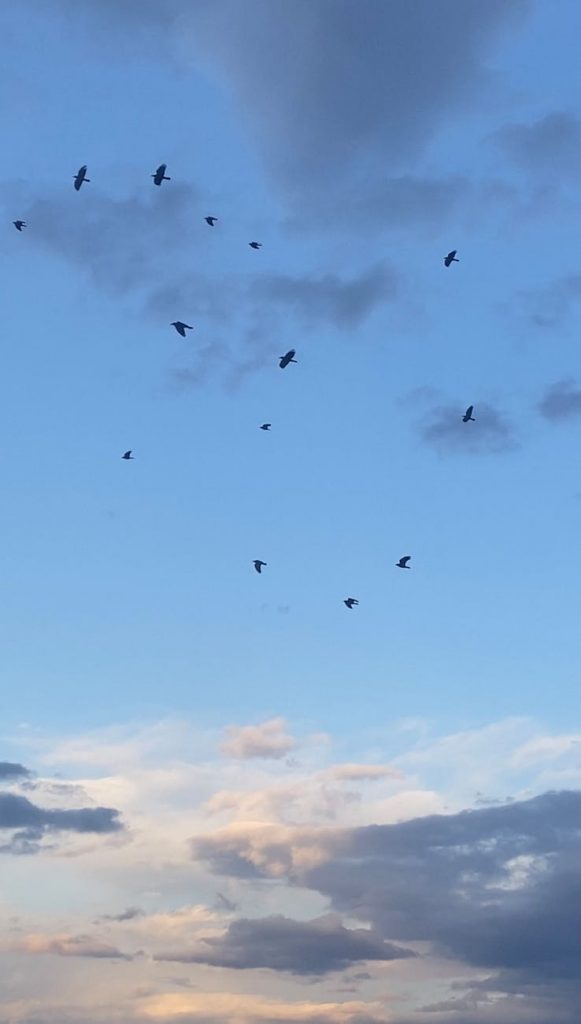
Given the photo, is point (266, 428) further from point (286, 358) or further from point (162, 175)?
point (162, 175)

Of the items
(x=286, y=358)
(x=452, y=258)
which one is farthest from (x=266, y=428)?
(x=452, y=258)

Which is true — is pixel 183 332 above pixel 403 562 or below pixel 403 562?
above

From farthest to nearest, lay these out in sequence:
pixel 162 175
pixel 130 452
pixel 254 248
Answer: pixel 130 452, pixel 254 248, pixel 162 175

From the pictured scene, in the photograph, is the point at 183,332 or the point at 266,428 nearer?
the point at 183,332

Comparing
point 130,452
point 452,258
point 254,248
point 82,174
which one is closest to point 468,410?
point 452,258

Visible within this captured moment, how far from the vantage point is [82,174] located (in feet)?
558

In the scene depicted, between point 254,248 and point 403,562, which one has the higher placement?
point 254,248

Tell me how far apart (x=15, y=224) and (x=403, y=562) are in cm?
7058

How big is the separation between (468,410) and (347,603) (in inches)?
1254

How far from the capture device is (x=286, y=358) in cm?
18325

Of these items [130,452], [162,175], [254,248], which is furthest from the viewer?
[130,452]

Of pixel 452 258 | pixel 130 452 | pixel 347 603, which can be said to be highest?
pixel 452 258

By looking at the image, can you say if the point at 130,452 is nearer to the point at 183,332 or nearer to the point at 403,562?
the point at 183,332

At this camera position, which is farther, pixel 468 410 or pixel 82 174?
pixel 468 410
